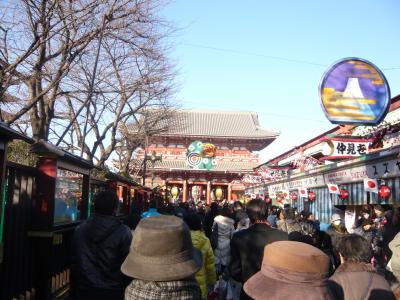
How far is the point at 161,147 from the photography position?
38625 millimetres

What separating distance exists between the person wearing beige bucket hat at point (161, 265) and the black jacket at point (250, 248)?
2089 mm

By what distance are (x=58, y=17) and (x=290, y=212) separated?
623 cm

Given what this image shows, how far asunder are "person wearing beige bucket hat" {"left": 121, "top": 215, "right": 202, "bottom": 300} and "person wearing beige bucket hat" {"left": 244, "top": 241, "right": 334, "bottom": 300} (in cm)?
36

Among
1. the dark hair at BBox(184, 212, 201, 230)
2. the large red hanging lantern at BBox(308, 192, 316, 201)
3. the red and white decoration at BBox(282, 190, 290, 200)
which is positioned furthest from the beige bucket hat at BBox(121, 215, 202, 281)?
the red and white decoration at BBox(282, 190, 290, 200)

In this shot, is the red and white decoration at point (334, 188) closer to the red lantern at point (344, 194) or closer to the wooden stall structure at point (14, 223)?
the red lantern at point (344, 194)

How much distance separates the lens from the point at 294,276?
206cm

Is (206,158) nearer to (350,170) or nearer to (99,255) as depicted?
(350,170)

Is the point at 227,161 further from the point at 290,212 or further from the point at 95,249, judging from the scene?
the point at 95,249

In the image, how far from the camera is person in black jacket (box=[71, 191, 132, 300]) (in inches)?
148

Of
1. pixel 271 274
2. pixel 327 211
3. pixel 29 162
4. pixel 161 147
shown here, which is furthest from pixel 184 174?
pixel 271 274

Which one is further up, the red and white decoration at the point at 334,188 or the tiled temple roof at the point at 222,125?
the tiled temple roof at the point at 222,125

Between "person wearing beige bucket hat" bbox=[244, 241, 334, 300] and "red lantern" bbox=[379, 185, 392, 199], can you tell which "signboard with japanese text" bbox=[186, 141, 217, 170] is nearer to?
"red lantern" bbox=[379, 185, 392, 199]

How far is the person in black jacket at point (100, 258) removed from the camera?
377 cm

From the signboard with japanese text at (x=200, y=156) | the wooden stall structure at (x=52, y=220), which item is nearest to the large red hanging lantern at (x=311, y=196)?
the wooden stall structure at (x=52, y=220)
